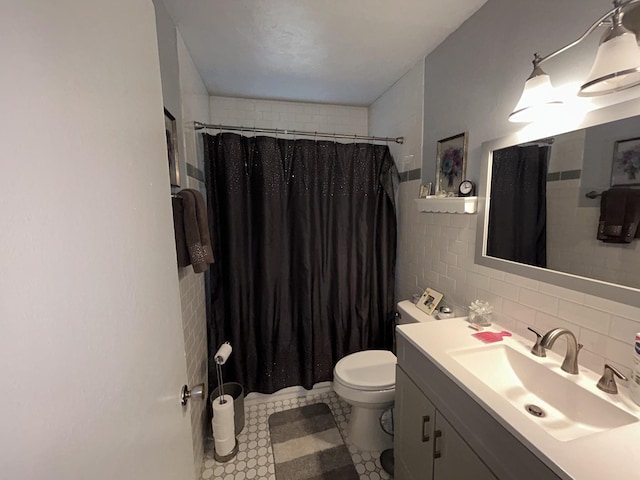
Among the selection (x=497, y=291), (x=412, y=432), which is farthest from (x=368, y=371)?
(x=497, y=291)

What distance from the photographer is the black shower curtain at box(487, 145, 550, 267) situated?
1.15 metres

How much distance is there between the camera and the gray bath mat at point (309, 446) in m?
1.57

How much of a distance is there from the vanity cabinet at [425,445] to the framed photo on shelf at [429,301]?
485mm

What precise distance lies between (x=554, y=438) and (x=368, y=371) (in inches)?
44.5

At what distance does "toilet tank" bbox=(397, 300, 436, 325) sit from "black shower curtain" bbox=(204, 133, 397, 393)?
367 mm

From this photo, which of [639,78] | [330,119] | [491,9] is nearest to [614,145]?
[639,78]

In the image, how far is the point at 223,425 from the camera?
1.61m

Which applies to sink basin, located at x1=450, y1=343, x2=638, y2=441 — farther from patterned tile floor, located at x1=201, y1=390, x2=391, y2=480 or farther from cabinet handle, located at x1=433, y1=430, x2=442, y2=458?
patterned tile floor, located at x1=201, y1=390, x2=391, y2=480

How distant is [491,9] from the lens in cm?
131

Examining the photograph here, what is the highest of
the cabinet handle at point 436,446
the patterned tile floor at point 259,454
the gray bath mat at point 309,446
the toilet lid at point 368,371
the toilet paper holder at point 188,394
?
the toilet paper holder at point 188,394

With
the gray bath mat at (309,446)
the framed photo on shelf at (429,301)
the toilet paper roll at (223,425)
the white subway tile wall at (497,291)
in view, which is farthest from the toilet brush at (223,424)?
the white subway tile wall at (497,291)

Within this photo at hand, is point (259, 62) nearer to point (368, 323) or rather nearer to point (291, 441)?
point (368, 323)

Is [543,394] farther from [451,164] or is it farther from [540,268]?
[451,164]

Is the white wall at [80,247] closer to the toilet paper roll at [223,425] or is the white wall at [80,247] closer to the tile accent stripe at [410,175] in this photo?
the toilet paper roll at [223,425]
